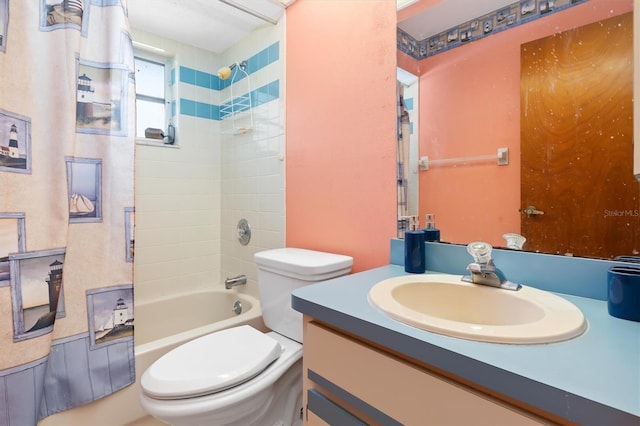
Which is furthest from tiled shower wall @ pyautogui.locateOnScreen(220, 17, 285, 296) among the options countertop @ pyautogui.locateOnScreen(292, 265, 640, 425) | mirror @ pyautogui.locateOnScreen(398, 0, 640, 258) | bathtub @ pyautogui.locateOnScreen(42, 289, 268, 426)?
countertop @ pyautogui.locateOnScreen(292, 265, 640, 425)

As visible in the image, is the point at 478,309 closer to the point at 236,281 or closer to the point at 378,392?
the point at 378,392

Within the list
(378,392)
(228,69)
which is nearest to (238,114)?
(228,69)

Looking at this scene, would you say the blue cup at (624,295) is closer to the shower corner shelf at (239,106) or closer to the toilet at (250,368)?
the toilet at (250,368)

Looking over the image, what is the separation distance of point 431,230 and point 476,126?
0.38m

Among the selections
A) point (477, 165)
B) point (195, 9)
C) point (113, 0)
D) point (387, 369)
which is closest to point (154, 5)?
point (195, 9)

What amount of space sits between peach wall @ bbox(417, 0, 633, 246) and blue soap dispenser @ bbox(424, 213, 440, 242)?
16 mm

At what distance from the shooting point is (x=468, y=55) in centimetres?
104

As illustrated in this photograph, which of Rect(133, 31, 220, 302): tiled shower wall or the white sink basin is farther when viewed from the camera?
Rect(133, 31, 220, 302): tiled shower wall

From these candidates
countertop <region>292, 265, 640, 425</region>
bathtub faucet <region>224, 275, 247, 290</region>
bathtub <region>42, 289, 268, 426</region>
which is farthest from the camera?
bathtub faucet <region>224, 275, 247, 290</region>

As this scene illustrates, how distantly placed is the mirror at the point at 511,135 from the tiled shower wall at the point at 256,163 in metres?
0.85

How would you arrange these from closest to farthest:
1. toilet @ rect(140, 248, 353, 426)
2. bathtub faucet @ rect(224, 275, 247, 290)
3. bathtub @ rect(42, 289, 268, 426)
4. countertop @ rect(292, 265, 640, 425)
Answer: countertop @ rect(292, 265, 640, 425) < toilet @ rect(140, 248, 353, 426) < bathtub @ rect(42, 289, 268, 426) < bathtub faucet @ rect(224, 275, 247, 290)

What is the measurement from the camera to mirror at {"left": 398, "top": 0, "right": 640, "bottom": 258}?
0.78 metres

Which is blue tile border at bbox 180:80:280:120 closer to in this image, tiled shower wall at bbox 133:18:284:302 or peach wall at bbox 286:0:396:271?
tiled shower wall at bbox 133:18:284:302

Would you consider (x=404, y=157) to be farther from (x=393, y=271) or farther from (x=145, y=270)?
(x=145, y=270)
